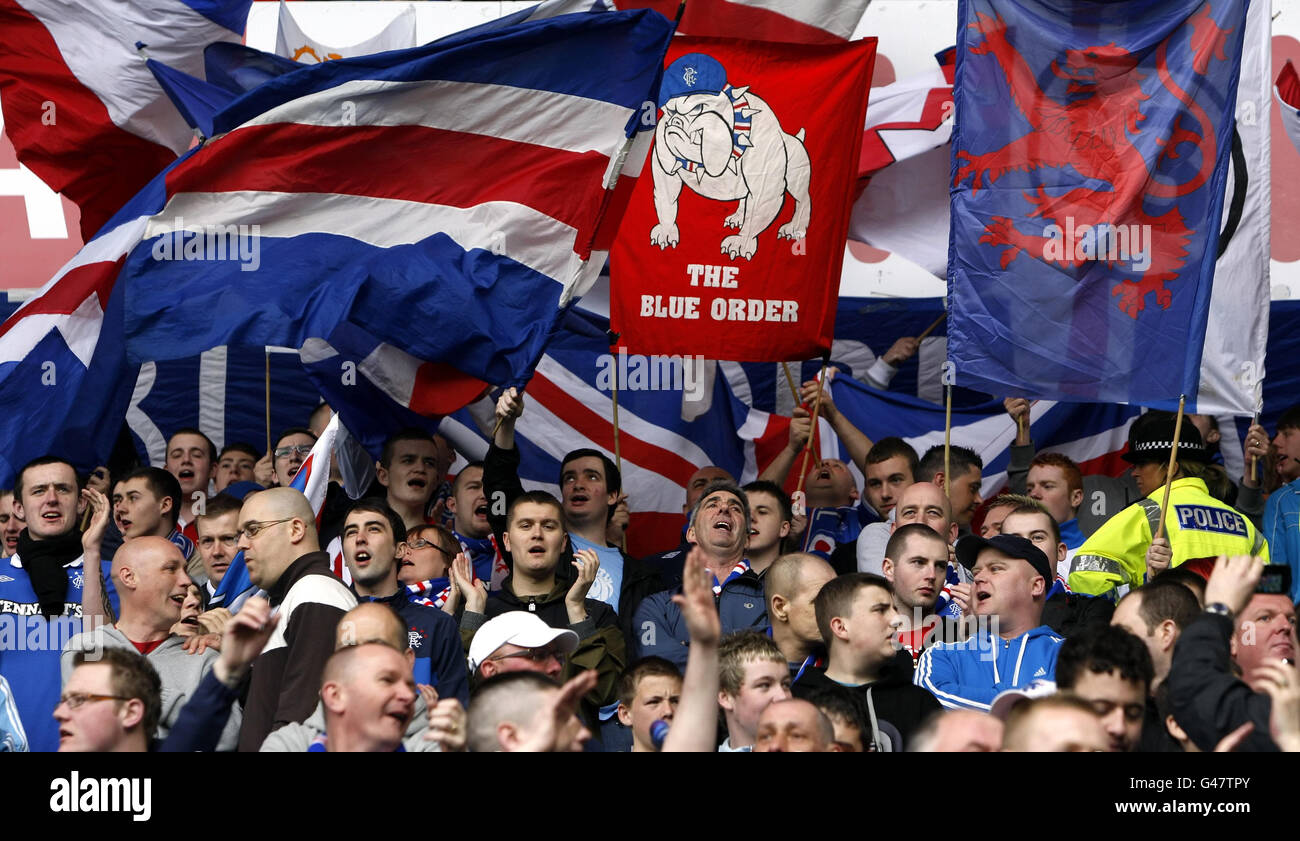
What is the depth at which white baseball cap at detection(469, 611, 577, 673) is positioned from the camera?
6.48 metres

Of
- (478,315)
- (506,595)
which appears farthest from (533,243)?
(506,595)

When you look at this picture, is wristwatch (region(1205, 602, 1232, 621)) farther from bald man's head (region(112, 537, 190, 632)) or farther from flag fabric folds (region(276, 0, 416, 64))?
flag fabric folds (region(276, 0, 416, 64))

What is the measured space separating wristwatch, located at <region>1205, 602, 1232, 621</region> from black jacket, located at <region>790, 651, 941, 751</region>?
123 centimetres

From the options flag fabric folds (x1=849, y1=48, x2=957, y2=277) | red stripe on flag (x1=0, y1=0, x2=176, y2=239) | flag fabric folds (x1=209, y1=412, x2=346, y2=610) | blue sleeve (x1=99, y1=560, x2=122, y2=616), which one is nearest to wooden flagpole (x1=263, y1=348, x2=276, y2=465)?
flag fabric folds (x1=209, y1=412, x2=346, y2=610)

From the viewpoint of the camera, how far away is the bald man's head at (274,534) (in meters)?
6.84

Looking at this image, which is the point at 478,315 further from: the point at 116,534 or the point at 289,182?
the point at 116,534

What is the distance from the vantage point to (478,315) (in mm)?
7828

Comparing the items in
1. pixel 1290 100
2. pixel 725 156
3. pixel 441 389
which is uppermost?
pixel 1290 100

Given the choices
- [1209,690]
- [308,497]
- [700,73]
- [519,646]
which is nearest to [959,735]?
[1209,690]

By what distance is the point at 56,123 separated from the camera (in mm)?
9055

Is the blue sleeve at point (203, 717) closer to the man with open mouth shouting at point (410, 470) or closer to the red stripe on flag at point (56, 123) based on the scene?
the man with open mouth shouting at point (410, 470)

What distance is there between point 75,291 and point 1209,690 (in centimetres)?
560

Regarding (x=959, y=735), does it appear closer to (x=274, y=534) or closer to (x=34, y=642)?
(x=274, y=534)
